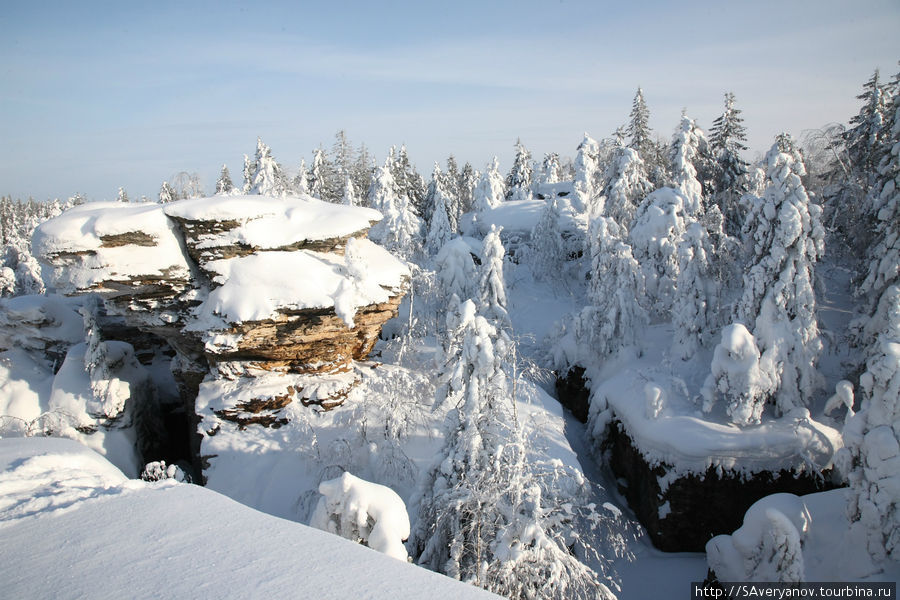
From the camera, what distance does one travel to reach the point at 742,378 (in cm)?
1338

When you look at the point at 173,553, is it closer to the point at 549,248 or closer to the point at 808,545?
the point at 808,545

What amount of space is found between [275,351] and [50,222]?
6.55 metres

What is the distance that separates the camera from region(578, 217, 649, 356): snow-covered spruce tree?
18484 mm

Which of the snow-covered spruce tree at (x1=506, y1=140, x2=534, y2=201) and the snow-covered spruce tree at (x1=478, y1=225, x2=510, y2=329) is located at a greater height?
the snow-covered spruce tree at (x1=506, y1=140, x2=534, y2=201)

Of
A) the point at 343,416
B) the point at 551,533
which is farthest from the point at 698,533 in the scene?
the point at 343,416

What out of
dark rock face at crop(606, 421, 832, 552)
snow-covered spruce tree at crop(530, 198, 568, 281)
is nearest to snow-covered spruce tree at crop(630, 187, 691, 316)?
snow-covered spruce tree at crop(530, 198, 568, 281)

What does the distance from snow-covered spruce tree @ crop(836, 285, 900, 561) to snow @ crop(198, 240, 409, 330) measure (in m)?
12.3

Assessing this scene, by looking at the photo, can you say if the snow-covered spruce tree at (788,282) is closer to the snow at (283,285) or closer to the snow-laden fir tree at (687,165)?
the snow-laden fir tree at (687,165)

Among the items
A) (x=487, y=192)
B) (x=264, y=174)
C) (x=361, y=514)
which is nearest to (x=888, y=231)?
(x=361, y=514)

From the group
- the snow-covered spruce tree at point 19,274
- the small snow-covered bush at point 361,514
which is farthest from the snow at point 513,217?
the snow-covered spruce tree at point 19,274

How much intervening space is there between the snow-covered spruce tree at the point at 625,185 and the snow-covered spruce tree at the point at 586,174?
937cm

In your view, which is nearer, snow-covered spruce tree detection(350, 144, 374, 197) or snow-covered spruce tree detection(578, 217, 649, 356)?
snow-covered spruce tree detection(578, 217, 649, 356)

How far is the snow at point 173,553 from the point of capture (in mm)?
3562

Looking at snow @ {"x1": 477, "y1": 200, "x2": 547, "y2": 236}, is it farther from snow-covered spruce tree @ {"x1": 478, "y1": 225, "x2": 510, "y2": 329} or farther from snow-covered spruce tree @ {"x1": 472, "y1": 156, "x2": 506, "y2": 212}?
snow-covered spruce tree @ {"x1": 478, "y1": 225, "x2": 510, "y2": 329}
